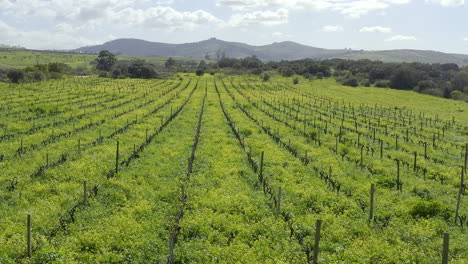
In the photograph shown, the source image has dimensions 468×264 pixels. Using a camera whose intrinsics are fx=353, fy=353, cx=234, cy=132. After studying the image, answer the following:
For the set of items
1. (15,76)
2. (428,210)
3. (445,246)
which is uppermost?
(15,76)

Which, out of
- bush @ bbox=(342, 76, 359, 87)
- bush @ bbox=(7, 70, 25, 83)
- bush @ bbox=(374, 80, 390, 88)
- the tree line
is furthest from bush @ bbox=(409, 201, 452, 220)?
bush @ bbox=(374, 80, 390, 88)

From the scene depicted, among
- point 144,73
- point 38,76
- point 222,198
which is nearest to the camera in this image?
point 222,198

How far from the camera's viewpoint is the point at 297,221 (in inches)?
634

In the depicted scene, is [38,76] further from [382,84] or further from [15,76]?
[382,84]

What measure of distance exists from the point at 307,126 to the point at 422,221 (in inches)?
1063

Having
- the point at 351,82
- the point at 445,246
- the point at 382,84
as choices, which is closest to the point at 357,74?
the point at 351,82

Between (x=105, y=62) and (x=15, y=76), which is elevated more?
(x=105, y=62)

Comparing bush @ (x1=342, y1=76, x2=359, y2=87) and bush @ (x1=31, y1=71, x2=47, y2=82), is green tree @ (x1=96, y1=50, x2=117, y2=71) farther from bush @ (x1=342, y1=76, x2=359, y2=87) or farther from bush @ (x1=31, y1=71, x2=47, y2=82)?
bush @ (x1=342, y1=76, x2=359, y2=87)

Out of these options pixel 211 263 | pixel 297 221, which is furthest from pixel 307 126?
pixel 211 263

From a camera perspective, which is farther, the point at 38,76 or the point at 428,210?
the point at 38,76

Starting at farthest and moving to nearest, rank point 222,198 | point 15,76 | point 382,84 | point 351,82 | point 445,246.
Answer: point 351,82 → point 382,84 → point 15,76 → point 222,198 → point 445,246

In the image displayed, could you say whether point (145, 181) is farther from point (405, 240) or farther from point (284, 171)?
point (405, 240)

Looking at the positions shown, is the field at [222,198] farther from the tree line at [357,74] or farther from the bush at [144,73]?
the bush at [144,73]

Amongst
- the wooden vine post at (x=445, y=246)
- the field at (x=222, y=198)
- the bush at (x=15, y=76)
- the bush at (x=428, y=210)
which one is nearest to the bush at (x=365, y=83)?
the field at (x=222, y=198)
